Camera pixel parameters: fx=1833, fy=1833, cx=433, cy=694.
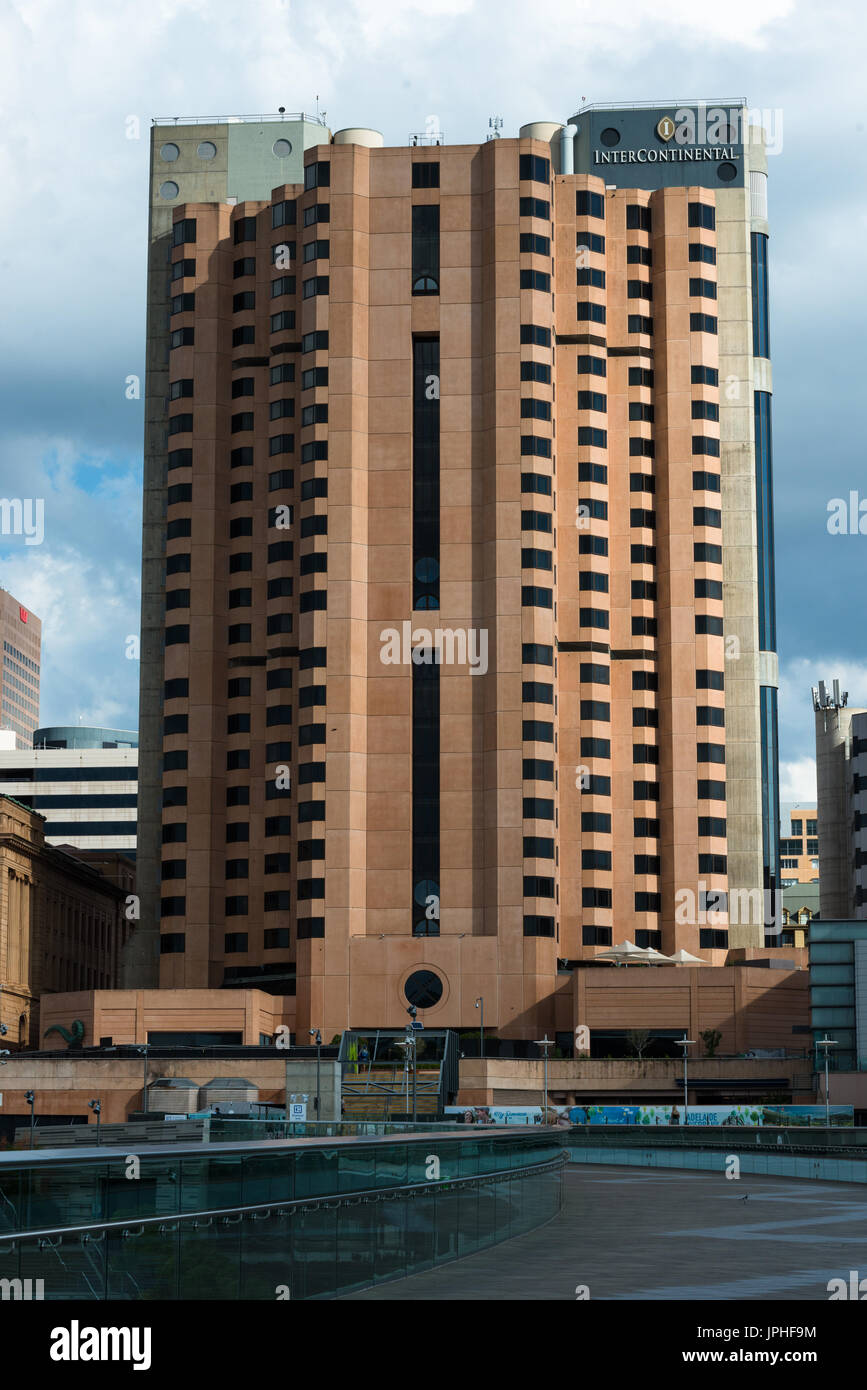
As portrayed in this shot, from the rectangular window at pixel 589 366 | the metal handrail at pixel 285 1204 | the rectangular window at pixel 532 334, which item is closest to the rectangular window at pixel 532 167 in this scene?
the rectangular window at pixel 532 334

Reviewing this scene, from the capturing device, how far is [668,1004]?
406 feet

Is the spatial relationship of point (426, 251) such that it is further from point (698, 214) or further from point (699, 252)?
point (698, 214)

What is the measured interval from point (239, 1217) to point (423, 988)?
106 meters

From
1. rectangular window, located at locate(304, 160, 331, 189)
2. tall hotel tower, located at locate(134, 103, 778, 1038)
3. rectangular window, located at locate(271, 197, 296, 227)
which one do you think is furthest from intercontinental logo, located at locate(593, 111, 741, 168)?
rectangular window, located at locate(304, 160, 331, 189)

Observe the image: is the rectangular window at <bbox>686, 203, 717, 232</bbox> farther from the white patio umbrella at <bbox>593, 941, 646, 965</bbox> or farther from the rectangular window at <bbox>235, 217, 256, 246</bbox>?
the white patio umbrella at <bbox>593, 941, 646, 965</bbox>

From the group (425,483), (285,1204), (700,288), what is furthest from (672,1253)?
(700,288)

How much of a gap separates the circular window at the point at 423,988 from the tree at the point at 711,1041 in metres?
18.0

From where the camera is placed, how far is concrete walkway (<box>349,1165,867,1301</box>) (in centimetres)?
2272

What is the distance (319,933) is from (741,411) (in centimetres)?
6220

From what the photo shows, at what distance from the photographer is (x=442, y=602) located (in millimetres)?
131750

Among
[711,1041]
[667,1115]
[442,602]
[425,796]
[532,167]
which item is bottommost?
[667,1115]

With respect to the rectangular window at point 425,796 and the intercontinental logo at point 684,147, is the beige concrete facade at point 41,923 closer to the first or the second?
the rectangular window at point 425,796
